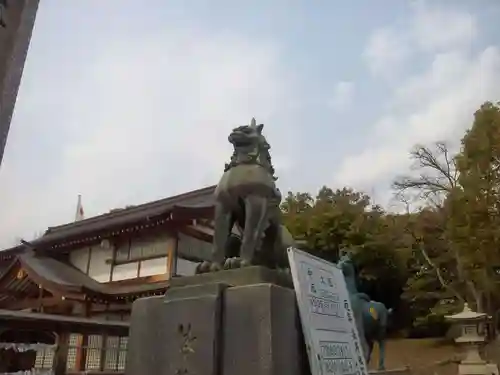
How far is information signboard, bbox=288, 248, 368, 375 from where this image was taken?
10.5ft

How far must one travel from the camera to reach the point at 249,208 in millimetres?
3865

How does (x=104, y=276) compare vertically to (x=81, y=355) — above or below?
above

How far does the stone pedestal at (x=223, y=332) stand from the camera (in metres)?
3.14

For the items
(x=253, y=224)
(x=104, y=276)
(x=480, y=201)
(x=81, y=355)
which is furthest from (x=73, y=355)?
(x=480, y=201)

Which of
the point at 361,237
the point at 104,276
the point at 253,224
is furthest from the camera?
the point at 361,237

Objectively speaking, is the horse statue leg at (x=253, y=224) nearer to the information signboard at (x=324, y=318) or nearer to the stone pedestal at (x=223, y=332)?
the stone pedestal at (x=223, y=332)

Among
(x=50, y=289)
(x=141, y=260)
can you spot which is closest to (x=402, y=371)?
(x=141, y=260)

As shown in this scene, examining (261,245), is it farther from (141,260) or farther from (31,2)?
(141,260)

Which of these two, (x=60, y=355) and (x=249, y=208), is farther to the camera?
(x=60, y=355)

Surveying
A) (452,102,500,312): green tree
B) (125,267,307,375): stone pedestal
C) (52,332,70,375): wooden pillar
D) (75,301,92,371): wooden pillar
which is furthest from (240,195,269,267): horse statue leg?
(452,102,500,312): green tree

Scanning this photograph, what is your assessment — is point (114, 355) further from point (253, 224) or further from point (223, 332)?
point (223, 332)

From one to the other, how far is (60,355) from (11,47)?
10568mm

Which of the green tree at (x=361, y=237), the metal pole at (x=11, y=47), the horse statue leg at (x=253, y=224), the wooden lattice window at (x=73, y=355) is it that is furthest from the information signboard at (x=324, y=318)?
the green tree at (x=361, y=237)

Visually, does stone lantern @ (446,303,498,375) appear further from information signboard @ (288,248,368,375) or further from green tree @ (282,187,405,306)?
information signboard @ (288,248,368,375)
